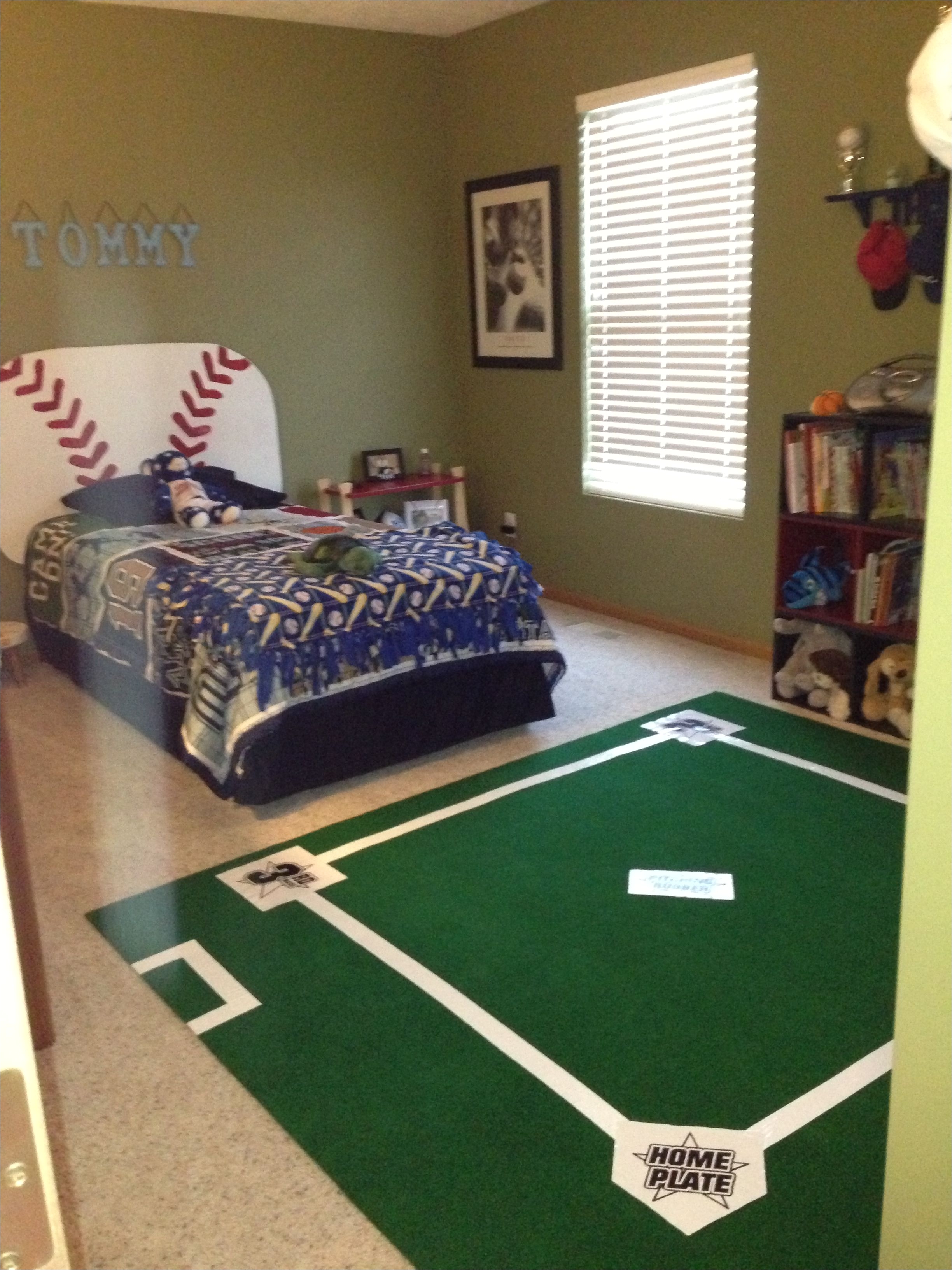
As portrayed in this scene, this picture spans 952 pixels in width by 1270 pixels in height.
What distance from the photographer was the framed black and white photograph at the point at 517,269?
16.1 ft

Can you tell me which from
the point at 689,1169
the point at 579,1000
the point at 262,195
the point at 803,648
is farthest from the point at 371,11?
the point at 689,1169

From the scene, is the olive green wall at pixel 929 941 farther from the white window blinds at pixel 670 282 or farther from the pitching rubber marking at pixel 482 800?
the white window blinds at pixel 670 282

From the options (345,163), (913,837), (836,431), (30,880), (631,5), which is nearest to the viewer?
(913,837)

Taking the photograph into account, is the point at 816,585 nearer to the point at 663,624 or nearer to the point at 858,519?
the point at 858,519

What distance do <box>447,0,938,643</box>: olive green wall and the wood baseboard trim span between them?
32 mm

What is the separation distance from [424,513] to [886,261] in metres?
2.57

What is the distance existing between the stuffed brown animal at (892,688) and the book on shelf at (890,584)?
0.10 m

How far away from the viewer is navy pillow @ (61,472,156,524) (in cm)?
445

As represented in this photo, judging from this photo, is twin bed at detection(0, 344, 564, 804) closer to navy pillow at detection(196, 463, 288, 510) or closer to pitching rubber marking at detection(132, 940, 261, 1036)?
navy pillow at detection(196, 463, 288, 510)

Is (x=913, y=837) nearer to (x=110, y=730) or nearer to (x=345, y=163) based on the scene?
(x=110, y=730)

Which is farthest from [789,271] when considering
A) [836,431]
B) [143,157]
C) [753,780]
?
[143,157]

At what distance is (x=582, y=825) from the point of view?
2975mm

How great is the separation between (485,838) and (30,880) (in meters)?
1.21

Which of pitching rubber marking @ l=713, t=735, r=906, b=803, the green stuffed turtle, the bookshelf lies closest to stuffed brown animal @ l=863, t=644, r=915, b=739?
the bookshelf
